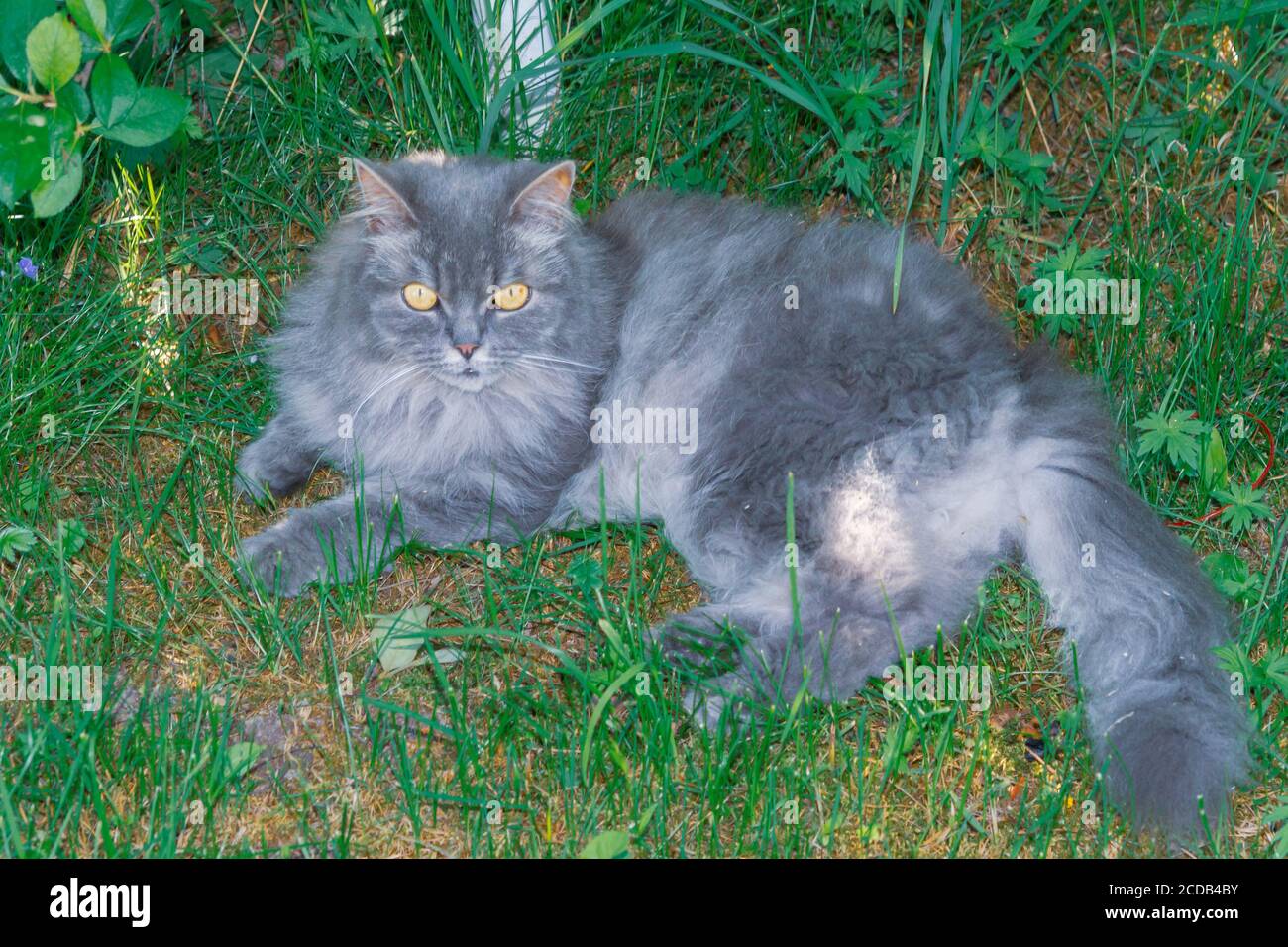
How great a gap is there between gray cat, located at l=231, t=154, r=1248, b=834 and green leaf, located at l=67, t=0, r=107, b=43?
2.46 ft

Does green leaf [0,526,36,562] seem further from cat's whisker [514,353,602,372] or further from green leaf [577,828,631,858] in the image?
green leaf [577,828,631,858]

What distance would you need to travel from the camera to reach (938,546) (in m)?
3.56

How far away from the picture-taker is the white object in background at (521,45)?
4.46m

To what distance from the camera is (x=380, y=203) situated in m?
3.74

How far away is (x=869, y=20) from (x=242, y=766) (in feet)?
11.1

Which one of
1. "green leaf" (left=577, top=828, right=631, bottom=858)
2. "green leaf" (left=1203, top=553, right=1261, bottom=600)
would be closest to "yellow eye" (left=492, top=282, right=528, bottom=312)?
"green leaf" (left=577, top=828, right=631, bottom=858)

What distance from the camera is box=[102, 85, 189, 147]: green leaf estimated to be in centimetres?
357

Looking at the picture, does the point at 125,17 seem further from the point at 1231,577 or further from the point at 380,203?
the point at 1231,577

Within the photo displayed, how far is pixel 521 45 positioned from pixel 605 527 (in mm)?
1822

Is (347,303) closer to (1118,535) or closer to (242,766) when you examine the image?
(242,766)

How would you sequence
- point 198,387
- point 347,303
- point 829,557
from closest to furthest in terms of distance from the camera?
point 829,557 → point 347,303 → point 198,387

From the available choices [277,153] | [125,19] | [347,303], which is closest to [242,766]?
[347,303]
